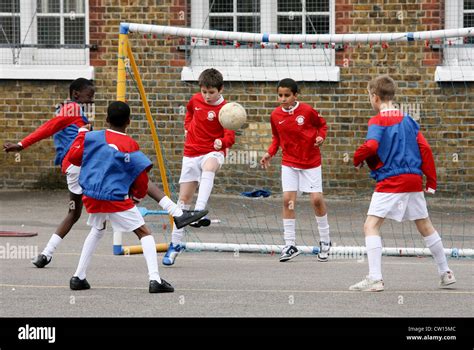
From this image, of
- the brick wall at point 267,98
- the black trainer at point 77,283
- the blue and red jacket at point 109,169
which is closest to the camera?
the blue and red jacket at point 109,169

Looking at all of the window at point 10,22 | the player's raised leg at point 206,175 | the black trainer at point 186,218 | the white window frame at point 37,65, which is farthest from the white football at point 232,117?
the window at point 10,22

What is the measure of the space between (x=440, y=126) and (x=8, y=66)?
725cm

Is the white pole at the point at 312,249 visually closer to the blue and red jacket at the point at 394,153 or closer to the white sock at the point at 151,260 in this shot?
the blue and red jacket at the point at 394,153

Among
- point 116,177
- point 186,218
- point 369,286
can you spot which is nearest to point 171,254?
point 186,218

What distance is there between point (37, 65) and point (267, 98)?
379cm

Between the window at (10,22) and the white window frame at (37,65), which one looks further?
the window at (10,22)

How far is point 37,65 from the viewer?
19906 millimetres

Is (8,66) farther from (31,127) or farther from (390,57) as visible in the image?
(390,57)

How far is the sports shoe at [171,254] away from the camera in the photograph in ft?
41.7

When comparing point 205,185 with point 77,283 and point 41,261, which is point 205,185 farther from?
point 77,283

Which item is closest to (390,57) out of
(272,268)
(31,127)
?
(31,127)

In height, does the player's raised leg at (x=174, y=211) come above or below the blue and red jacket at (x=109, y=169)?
below

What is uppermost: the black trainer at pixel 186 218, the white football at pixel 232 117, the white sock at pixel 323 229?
the white football at pixel 232 117

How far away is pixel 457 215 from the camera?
16.1 m
